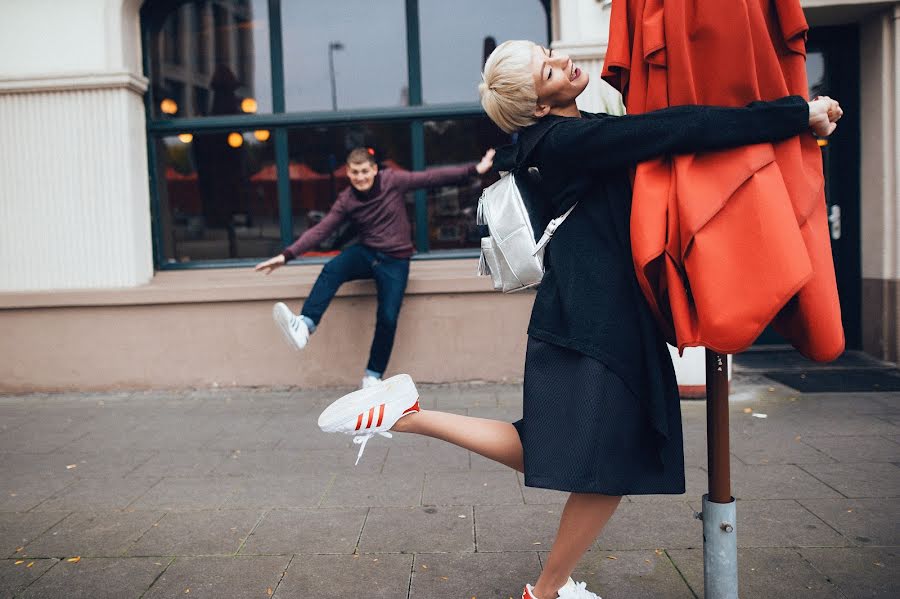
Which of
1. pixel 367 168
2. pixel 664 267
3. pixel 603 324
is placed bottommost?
pixel 603 324

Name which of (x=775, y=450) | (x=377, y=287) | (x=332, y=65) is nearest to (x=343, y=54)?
(x=332, y=65)

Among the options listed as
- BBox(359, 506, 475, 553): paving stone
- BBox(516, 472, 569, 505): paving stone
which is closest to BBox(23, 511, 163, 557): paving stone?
BBox(359, 506, 475, 553): paving stone

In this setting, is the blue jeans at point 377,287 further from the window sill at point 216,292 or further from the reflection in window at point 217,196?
the reflection in window at point 217,196

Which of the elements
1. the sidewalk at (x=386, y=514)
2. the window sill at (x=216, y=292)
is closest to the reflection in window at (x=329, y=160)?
the window sill at (x=216, y=292)

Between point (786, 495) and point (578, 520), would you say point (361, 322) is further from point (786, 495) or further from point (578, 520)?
point (578, 520)

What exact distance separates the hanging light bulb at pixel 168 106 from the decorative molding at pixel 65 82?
54cm

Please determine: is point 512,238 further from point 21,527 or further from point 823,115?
point 21,527

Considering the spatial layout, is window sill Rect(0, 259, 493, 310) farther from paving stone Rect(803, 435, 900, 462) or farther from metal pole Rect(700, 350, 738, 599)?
metal pole Rect(700, 350, 738, 599)

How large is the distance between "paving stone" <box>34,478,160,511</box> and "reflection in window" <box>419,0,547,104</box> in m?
4.04

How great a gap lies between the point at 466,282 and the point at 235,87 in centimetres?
278

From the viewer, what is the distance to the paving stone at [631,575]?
270cm

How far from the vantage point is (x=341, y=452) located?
14.8 ft

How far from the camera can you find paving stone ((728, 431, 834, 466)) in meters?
4.12

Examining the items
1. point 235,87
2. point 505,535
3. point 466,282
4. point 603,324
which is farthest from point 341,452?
point 235,87
